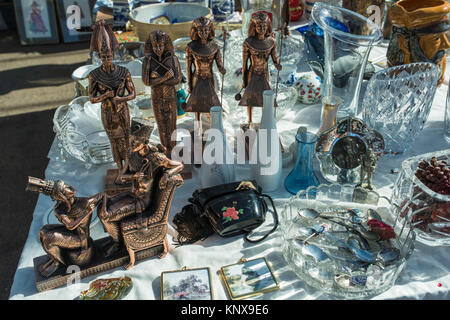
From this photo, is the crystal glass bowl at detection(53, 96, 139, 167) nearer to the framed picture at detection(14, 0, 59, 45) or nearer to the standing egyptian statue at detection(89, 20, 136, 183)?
the standing egyptian statue at detection(89, 20, 136, 183)

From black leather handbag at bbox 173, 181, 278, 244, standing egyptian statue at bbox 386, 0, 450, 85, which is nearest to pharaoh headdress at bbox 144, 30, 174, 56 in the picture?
black leather handbag at bbox 173, 181, 278, 244

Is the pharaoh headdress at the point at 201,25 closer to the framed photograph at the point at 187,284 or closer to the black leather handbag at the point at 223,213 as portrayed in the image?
the black leather handbag at the point at 223,213

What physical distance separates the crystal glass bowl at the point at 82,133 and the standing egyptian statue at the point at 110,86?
0.49 ft

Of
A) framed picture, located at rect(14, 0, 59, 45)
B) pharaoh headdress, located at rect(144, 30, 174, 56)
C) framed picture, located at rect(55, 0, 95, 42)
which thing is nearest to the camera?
pharaoh headdress, located at rect(144, 30, 174, 56)

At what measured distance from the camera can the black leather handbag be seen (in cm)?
105

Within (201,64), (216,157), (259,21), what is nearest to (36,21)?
(201,64)

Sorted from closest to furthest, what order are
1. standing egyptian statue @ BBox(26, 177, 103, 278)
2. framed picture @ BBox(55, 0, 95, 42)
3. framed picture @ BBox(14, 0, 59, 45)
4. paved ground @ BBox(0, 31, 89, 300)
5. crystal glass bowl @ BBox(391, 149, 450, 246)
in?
standing egyptian statue @ BBox(26, 177, 103, 278), crystal glass bowl @ BBox(391, 149, 450, 246), paved ground @ BBox(0, 31, 89, 300), framed picture @ BBox(14, 0, 59, 45), framed picture @ BBox(55, 0, 95, 42)

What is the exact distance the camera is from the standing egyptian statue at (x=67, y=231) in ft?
2.79

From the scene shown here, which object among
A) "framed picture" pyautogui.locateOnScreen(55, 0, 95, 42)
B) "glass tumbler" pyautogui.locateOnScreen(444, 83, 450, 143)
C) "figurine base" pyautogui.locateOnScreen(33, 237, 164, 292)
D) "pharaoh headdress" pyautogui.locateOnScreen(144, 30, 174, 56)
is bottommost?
"figurine base" pyautogui.locateOnScreen(33, 237, 164, 292)

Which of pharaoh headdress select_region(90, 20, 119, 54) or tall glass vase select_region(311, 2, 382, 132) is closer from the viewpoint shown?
pharaoh headdress select_region(90, 20, 119, 54)

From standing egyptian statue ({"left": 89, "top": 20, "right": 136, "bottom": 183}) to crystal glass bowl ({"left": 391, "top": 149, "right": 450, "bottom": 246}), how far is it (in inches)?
29.3

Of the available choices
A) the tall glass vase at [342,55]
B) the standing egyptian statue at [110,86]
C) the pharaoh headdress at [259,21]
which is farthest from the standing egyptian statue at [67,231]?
the tall glass vase at [342,55]
